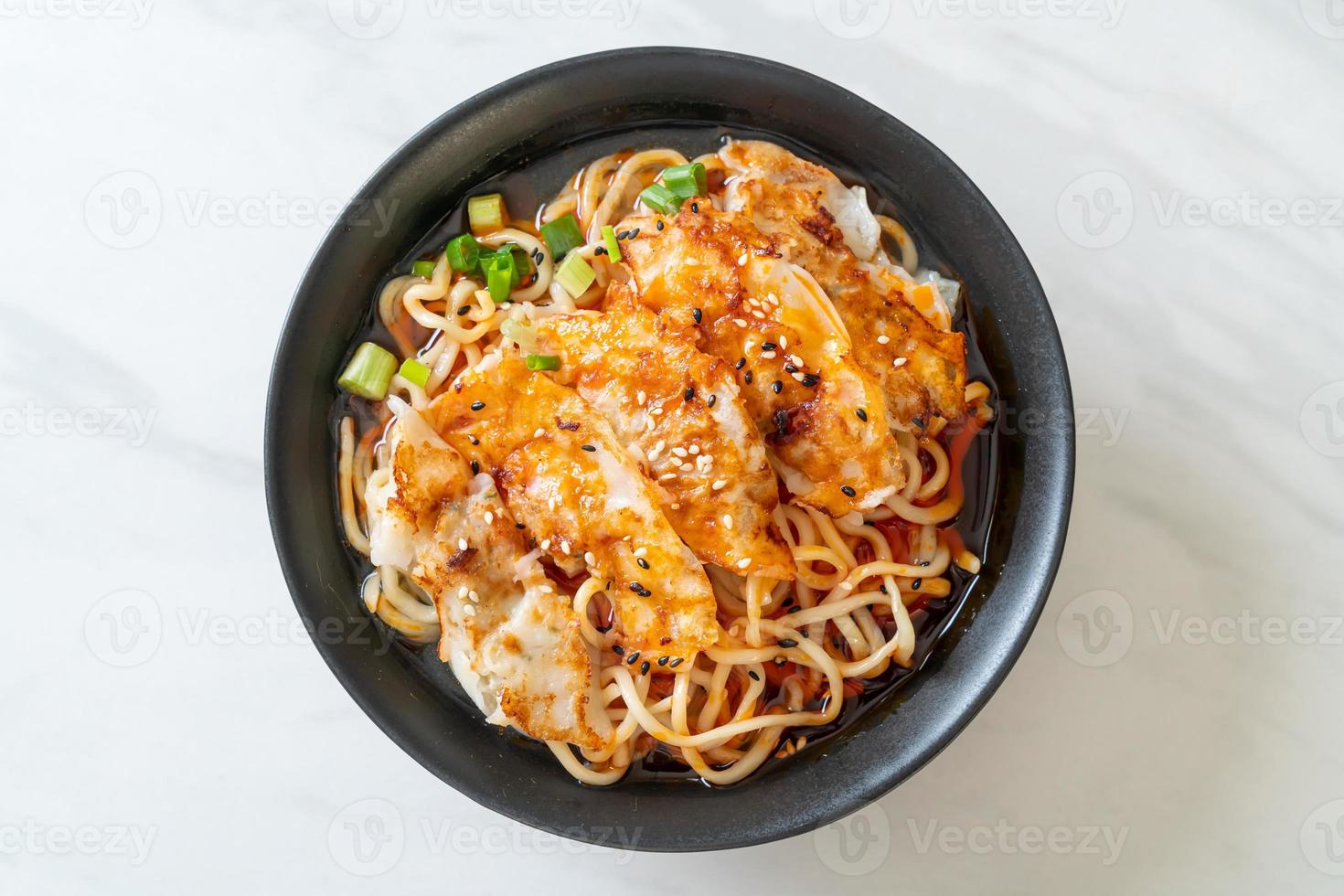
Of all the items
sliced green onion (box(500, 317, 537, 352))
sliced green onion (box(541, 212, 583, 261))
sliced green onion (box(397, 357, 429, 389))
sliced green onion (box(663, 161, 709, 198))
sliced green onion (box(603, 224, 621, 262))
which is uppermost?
sliced green onion (box(663, 161, 709, 198))

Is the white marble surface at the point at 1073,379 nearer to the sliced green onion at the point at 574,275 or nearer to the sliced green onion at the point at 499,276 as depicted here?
the sliced green onion at the point at 499,276

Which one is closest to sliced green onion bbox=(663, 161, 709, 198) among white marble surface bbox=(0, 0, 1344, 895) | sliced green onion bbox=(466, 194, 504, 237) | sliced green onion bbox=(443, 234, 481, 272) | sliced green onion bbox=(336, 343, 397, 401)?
sliced green onion bbox=(466, 194, 504, 237)

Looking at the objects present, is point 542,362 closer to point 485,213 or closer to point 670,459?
point 670,459

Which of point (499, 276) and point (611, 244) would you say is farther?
point (499, 276)

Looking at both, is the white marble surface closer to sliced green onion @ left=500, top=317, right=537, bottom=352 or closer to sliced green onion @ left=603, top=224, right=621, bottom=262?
sliced green onion @ left=603, top=224, right=621, bottom=262

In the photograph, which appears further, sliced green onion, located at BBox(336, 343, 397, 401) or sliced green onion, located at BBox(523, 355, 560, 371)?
sliced green onion, located at BBox(336, 343, 397, 401)

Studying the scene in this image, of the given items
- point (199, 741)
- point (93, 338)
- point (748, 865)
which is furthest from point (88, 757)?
point (748, 865)

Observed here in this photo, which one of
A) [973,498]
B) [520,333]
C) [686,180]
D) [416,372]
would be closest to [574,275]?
[520,333]
